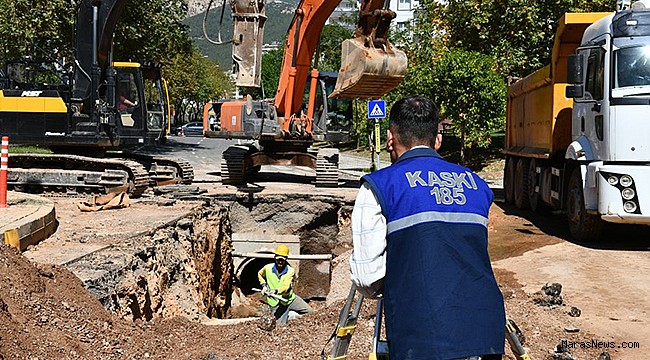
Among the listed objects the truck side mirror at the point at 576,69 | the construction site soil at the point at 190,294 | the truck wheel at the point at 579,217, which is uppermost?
the truck side mirror at the point at 576,69

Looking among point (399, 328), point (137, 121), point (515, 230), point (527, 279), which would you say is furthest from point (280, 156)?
point (399, 328)

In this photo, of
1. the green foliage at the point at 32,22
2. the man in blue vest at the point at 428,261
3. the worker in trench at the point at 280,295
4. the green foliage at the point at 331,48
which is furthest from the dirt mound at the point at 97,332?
the green foliage at the point at 331,48

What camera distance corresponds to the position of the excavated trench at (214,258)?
28.7 ft

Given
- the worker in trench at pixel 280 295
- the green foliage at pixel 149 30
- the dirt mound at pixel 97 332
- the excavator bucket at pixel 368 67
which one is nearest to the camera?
the dirt mound at pixel 97 332

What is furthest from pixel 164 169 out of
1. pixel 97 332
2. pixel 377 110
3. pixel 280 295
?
Result: pixel 97 332

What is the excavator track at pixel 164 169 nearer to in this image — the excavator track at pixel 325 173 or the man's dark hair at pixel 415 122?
the excavator track at pixel 325 173

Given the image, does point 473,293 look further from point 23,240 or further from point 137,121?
point 137,121

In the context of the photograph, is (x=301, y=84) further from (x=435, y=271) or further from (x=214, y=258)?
(x=435, y=271)

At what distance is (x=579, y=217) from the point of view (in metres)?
11.9

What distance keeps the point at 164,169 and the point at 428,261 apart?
49.2 ft

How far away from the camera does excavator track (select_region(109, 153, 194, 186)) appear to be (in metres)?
17.5

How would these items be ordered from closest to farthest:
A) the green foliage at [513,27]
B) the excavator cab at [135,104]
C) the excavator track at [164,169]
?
the excavator cab at [135,104] → the excavator track at [164,169] → the green foliage at [513,27]

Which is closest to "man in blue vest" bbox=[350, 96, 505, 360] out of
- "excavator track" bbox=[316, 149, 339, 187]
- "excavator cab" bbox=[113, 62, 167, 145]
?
"excavator cab" bbox=[113, 62, 167, 145]

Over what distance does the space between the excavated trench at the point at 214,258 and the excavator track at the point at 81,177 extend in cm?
149
